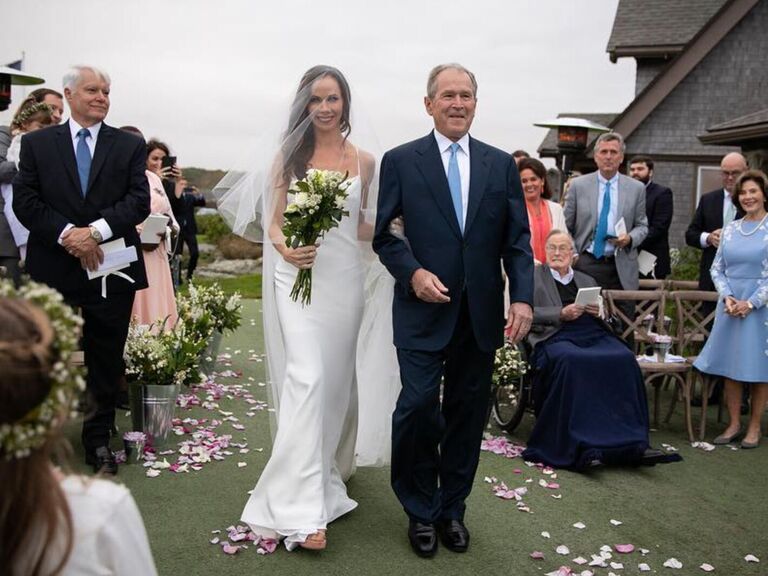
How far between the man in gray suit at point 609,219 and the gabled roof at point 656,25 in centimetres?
1143

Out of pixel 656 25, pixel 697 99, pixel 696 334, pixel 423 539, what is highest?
pixel 656 25

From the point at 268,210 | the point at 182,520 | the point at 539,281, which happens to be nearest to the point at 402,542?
the point at 182,520

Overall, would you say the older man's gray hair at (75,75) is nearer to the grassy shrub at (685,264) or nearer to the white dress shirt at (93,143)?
the white dress shirt at (93,143)

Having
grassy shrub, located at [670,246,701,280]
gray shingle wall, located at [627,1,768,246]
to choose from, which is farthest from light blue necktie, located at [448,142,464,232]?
gray shingle wall, located at [627,1,768,246]

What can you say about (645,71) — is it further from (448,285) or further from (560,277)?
(448,285)

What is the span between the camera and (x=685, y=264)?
1477 centimetres

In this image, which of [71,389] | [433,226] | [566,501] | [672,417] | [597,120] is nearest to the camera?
[71,389]

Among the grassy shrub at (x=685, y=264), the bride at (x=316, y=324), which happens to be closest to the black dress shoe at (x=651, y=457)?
the bride at (x=316, y=324)

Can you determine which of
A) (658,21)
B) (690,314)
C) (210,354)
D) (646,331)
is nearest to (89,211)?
(210,354)

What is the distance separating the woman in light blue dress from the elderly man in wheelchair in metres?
0.97

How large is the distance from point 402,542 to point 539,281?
Answer: 9.58 feet

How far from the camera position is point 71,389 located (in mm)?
1556

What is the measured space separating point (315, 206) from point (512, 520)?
2.00m

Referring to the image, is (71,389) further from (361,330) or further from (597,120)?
(597,120)
